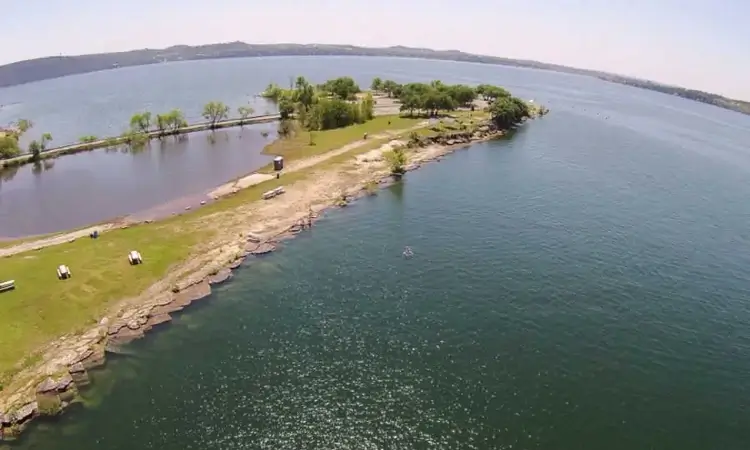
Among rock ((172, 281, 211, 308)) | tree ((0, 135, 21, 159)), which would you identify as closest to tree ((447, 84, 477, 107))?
tree ((0, 135, 21, 159))

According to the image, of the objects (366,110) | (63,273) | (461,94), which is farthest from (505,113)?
(63,273)

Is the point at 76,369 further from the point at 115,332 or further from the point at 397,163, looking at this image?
the point at 397,163

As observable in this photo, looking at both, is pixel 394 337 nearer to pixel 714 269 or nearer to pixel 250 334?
pixel 250 334

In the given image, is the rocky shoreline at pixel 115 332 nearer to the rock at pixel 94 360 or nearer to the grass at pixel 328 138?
the rock at pixel 94 360

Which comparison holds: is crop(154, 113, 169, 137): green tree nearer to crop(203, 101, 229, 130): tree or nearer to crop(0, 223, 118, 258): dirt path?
crop(203, 101, 229, 130): tree

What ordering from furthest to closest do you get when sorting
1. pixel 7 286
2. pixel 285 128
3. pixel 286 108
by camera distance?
1. pixel 286 108
2. pixel 285 128
3. pixel 7 286

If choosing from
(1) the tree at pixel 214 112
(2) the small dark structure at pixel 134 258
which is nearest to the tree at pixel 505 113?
(1) the tree at pixel 214 112
